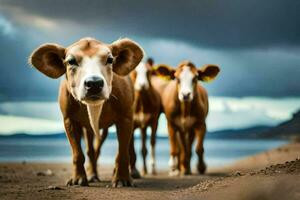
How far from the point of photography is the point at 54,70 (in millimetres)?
8945

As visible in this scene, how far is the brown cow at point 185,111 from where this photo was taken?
12.4 meters

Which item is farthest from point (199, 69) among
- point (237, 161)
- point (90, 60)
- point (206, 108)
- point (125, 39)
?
point (237, 161)

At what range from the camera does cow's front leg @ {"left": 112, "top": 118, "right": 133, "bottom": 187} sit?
904cm

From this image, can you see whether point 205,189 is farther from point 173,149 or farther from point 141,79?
point 141,79

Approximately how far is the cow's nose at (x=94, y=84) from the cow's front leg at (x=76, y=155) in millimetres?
1592

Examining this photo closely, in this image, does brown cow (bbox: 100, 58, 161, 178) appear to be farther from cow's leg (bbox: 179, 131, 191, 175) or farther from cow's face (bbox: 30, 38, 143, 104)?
cow's face (bbox: 30, 38, 143, 104)

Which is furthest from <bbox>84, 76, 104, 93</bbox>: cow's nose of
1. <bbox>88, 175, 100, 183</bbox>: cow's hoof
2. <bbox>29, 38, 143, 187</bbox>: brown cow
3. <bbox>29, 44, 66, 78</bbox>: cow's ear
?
<bbox>88, 175, 100, 183</bbox>: cow's hoof

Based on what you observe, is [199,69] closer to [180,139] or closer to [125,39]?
[180,139]

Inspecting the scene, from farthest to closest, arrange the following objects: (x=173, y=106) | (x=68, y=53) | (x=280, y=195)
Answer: (x=173, y=106) → (x=68, y=53) → (x=280, y=195)

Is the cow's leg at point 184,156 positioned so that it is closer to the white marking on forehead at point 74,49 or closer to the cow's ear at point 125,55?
the cow's ear at point 125,55

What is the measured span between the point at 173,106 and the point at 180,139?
0.68m

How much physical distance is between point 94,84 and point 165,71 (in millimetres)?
5459

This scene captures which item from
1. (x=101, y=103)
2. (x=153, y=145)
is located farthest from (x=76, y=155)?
(x=153, y=145)

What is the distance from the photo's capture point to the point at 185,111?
1264 cm
